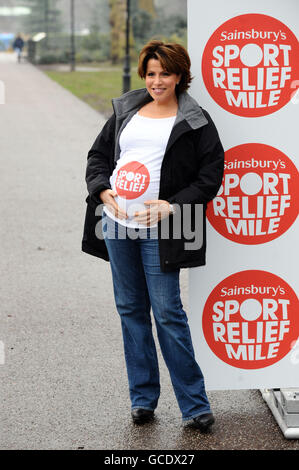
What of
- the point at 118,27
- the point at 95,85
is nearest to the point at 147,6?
the point at 118,27

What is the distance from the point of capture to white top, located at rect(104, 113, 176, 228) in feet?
12.9

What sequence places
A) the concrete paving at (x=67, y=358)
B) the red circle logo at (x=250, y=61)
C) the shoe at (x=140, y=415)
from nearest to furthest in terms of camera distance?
1. the red circle logo at (x=250, y=61)
2. the concrete paving at (x=67, y=358)
3. the shoe at (x=140, y=415)

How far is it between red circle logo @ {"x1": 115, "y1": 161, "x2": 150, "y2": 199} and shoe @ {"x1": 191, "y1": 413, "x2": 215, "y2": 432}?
113cm

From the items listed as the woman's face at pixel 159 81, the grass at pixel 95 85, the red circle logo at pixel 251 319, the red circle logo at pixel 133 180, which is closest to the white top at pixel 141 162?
the red circle logo at pixel 133 180

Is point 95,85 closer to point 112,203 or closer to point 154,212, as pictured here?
point 112,203

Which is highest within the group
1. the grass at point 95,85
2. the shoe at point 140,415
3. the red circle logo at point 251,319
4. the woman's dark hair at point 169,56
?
the woman's dark hair at point 169,56

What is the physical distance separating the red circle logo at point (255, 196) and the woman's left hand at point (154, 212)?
1.09 ft

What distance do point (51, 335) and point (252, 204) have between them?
211 centimetres

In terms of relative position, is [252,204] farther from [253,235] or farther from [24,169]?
[24,169]

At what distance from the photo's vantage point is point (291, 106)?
13.3 ft

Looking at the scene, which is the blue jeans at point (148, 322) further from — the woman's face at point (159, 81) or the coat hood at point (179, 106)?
the woman's face at point (159, 81)

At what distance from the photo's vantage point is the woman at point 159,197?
3.90 metres

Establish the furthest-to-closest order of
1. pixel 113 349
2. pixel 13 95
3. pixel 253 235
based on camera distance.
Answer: pixel 13 95 → pixel 113 349 → pixel 253 235
